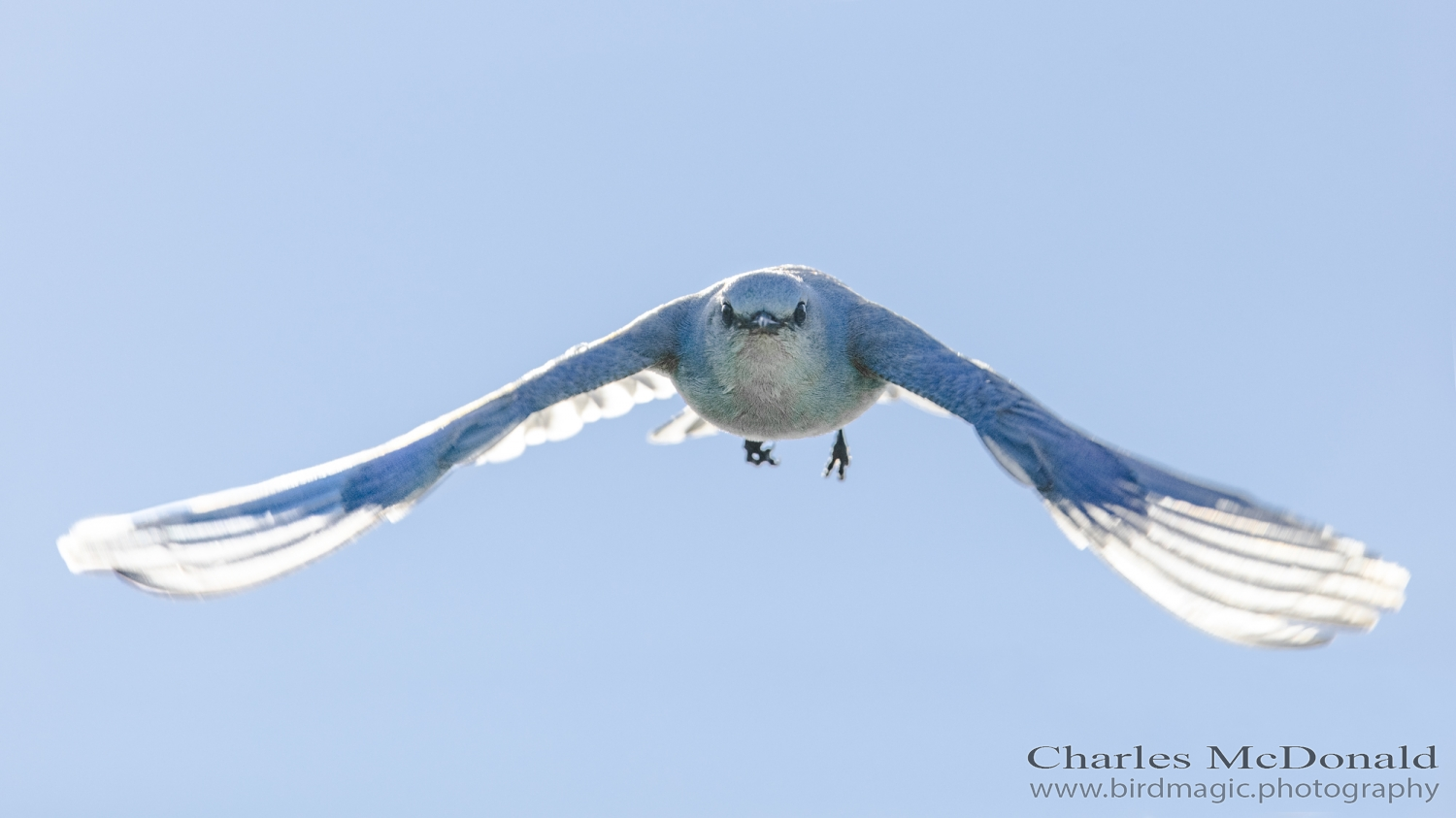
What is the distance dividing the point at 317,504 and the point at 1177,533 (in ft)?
20.2

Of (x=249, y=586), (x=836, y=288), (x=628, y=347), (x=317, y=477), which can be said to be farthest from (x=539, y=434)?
(x=249, y=586)

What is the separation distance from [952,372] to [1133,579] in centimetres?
261

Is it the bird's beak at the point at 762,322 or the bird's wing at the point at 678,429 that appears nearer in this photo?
the bird's beak at the point at 762,322

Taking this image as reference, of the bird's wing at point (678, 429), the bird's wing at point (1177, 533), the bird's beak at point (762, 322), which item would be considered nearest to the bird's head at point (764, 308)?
the bird's beak at point (762, 322)

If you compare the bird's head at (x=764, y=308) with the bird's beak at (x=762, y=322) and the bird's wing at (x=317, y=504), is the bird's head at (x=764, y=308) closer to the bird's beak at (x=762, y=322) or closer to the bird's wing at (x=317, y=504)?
the bird's beak at (x=762, y=322)

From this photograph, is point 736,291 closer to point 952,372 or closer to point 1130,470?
point 952,372

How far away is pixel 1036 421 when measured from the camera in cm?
1006

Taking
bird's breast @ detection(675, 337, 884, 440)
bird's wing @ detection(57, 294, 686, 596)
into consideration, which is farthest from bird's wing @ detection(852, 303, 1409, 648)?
bird's wing @ detection(57, 294, 686, 596)

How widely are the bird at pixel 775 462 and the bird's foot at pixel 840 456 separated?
109 cm

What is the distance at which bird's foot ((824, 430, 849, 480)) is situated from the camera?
1447 cm

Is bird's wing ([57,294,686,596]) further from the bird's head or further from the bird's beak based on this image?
the bird's beak

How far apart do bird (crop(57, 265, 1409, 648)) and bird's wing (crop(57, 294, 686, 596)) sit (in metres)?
0.01

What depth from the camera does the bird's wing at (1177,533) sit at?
7914 mm

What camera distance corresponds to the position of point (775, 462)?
44.8ft
